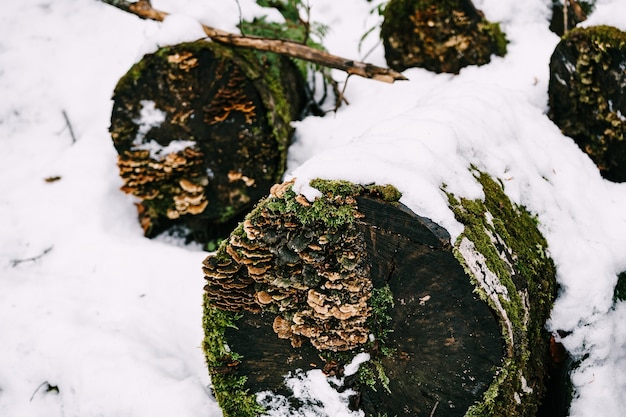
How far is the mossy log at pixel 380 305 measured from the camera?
201 cm

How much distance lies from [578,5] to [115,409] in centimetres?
550

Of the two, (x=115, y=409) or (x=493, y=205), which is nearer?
(x=493, y=205)

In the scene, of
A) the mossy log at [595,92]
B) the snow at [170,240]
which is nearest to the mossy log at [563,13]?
the snow at [170,240]

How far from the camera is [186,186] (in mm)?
4312

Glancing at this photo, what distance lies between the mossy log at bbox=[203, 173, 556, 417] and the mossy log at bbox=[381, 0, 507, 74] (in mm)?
2753

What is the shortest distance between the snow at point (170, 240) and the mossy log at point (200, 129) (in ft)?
1.00

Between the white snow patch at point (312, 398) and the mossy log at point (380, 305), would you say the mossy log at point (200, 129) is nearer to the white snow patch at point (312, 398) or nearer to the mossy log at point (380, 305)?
the mossy log at point (380, 305)

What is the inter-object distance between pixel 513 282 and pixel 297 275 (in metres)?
1.07

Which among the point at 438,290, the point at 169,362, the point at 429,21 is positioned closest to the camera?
the point at 438,290

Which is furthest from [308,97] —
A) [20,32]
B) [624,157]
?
[20,32]

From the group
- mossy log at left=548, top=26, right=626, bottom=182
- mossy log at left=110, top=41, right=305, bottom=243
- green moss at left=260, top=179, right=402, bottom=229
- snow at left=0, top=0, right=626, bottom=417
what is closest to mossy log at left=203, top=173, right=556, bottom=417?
green moss at left=260, top=179, right=402, bottom=229

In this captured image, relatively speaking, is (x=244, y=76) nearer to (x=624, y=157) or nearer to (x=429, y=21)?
(x=429, y=21)

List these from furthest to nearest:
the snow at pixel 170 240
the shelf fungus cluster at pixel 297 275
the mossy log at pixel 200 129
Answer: the mossy log at pixel 200 129
the snow at pixel 170 240
the shelf fungus cluster at pixel 297 275

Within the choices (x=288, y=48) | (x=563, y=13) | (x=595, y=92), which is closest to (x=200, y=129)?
(x=288, y=48)
